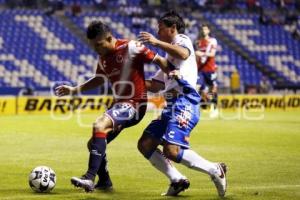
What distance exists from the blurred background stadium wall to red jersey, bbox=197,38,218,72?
6.06m

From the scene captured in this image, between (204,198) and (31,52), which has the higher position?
(204,198)

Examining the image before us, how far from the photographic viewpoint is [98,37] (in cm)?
934

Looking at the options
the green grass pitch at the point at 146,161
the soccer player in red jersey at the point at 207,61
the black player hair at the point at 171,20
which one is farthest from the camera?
the soccer player in red jersey at the point at 207,61

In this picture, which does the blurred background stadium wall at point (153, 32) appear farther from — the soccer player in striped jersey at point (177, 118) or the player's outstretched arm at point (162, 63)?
the player's outstretched arm at point (162, 63)

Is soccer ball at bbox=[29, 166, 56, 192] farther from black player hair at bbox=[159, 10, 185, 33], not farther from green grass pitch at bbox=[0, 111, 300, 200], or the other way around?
black player hair at bbox=[159, 10, 185, 33]

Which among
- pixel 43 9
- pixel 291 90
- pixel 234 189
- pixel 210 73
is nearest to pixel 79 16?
pixel 43 9

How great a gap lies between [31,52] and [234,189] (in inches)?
1079

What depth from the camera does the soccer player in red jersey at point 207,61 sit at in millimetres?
22859

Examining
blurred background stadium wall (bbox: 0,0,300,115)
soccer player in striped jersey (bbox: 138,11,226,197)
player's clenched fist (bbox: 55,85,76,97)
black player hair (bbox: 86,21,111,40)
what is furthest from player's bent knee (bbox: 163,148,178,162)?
blurred background stadium wall (bbox: 0,0,300,115)

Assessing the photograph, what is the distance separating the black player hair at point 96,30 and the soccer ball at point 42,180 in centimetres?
172

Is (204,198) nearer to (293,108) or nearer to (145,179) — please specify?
(145,179)

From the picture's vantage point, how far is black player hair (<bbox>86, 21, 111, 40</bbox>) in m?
9.29

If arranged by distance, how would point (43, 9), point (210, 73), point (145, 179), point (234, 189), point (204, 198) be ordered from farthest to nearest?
point (43, 9) < point (210, 73) < point (145, 179) < point (234, 189) < point (204, 198)

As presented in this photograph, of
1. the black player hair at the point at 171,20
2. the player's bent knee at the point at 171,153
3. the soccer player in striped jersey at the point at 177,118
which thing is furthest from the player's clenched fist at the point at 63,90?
the player's bent knee at the point at 171,153
